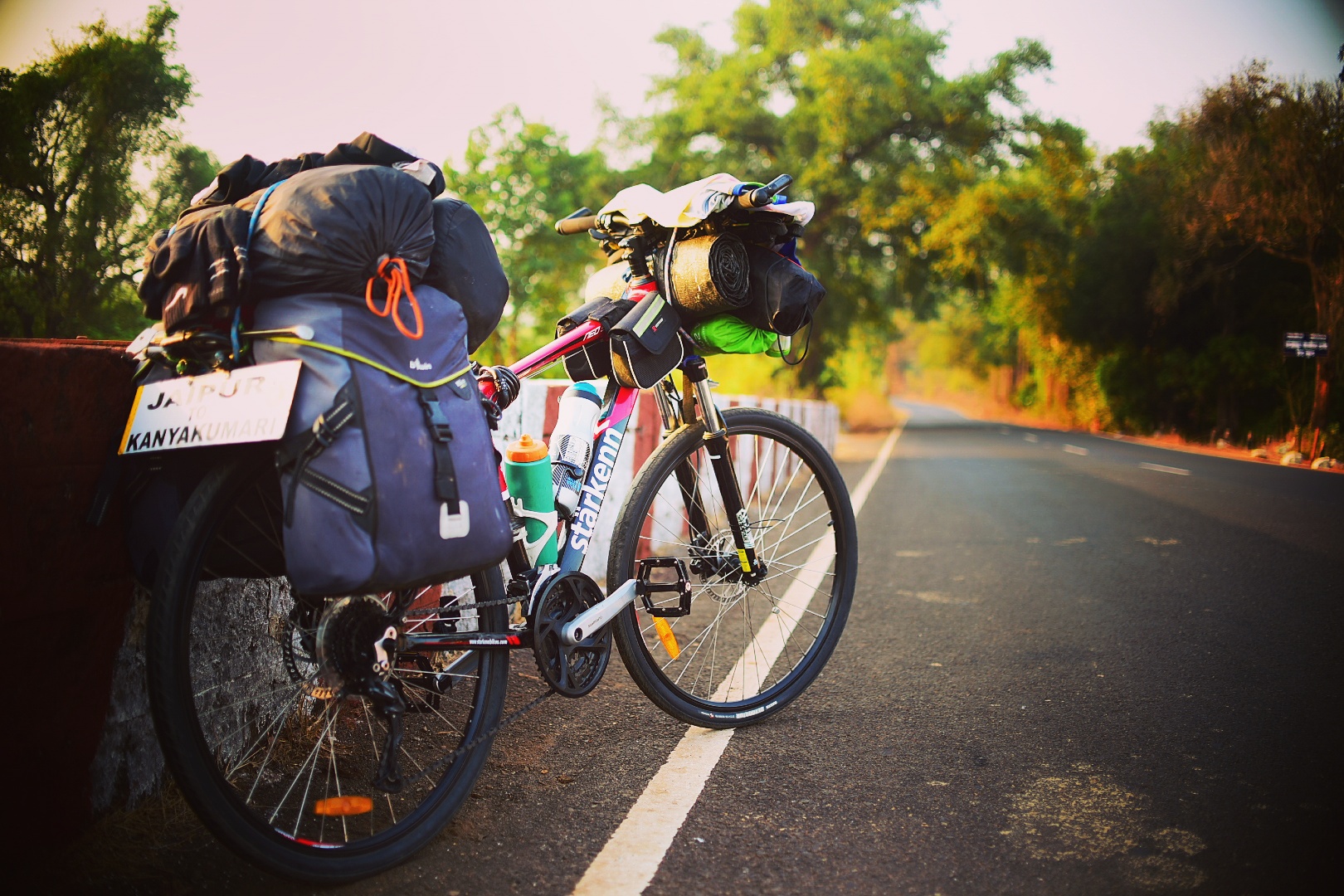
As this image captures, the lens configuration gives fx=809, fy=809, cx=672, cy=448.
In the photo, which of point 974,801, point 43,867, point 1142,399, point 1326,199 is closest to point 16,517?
point 43,867

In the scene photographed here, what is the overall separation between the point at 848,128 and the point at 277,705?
27259mm

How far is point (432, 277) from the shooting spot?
1.93 m

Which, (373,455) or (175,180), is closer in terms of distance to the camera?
(373,455)

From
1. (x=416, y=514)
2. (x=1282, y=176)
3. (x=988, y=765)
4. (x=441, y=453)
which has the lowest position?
(x=988, y=765)

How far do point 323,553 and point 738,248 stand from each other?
1646 mm

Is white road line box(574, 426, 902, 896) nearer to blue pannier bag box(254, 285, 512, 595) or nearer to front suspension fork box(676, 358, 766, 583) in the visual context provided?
front suspension fork box(676, 358, 766, 583)

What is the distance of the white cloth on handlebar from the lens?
2553 millimetres

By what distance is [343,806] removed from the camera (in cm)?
217

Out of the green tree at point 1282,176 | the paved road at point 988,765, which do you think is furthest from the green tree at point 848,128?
the paved road at point 988,765

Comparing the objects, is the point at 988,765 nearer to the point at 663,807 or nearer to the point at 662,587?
the point at 663,807

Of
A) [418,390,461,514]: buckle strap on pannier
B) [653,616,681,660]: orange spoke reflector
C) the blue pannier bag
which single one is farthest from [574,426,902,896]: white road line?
[418,390,461,514]: buckle strap on pannier

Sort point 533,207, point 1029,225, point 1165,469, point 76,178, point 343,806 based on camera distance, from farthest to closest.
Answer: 1. point 533,207
2. point 1029,225
3. point 1165,469
4. point 76,178
5. point 343,806

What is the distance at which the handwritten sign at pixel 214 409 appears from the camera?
1.63 metres

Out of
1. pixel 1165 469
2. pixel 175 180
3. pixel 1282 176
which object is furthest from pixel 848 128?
pixel 175 180
